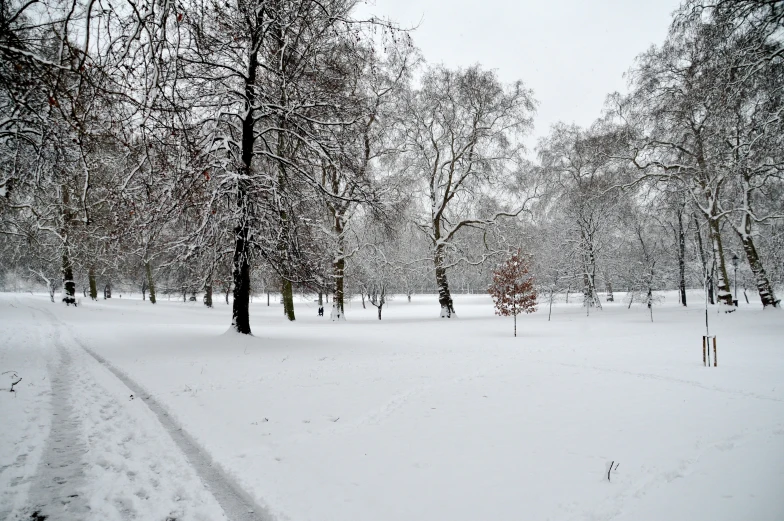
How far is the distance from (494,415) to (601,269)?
28.5 meters

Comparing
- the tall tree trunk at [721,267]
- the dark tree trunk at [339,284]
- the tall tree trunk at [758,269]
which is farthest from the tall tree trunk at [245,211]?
the tall tree trunk at [721,267]

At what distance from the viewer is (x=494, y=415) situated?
16.2 feet

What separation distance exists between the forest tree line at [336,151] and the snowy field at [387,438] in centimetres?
277

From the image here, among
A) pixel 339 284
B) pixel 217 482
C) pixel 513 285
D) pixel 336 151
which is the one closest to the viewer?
pixel 217 482

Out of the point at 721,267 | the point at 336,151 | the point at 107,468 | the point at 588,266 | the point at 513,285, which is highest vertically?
the point at 336,151

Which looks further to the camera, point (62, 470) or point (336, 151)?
point (336, 151)

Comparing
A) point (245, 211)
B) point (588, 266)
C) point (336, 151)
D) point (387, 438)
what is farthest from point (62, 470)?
point (588, 266)

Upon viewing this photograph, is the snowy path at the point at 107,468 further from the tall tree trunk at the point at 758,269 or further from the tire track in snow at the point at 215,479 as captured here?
the tall tree trunk at the point at 758,269

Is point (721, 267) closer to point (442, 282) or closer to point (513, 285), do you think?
point (513, 285)

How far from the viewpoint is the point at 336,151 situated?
9789mm

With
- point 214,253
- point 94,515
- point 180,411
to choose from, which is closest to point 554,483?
point 94,515

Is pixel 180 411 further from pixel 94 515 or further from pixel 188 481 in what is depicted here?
pixel 94 515

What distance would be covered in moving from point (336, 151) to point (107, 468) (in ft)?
26.3

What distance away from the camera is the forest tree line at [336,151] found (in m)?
4.20
